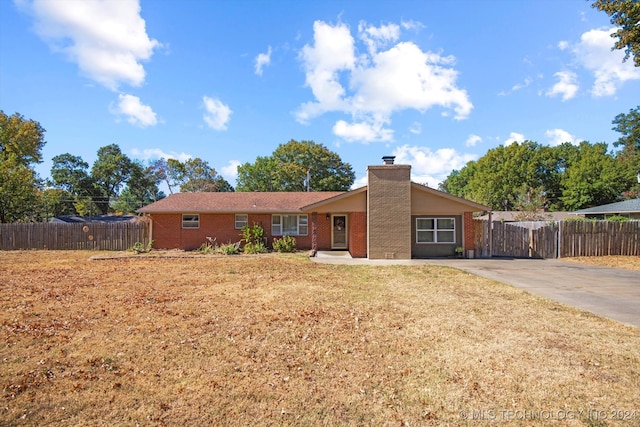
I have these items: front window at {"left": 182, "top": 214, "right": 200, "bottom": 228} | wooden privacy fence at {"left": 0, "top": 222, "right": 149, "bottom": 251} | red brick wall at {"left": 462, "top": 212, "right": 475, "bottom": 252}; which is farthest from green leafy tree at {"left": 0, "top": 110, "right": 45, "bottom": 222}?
red brick wall at {"left": 462, "top": 212, "right": 475, "bottom": 252}

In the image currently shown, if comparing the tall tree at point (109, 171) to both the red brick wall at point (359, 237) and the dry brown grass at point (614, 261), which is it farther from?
the dry brown grass at point (614, 261)

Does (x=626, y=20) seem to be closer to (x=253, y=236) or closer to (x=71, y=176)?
(x=253, y=236)

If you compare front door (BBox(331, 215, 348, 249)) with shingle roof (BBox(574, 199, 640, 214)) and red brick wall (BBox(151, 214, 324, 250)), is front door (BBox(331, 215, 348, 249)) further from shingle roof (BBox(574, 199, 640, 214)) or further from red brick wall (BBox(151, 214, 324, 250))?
shingle roof (BBox(574, 199, 640, 214))

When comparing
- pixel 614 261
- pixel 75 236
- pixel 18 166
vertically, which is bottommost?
pixel 614 261

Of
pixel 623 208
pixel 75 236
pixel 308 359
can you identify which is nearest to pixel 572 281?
pixel 308 359

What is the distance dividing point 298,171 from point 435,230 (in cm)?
2929

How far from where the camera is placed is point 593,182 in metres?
47.3

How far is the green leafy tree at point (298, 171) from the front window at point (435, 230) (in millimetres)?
28372

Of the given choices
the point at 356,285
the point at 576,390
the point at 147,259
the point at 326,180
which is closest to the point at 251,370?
the point at 576,390

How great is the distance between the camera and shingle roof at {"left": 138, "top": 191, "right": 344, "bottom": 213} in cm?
2061

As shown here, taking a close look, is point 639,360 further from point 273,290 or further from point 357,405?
point 273,290

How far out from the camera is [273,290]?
9125mm

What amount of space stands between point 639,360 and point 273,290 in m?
7.10

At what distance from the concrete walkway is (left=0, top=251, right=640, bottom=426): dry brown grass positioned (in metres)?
0.81
